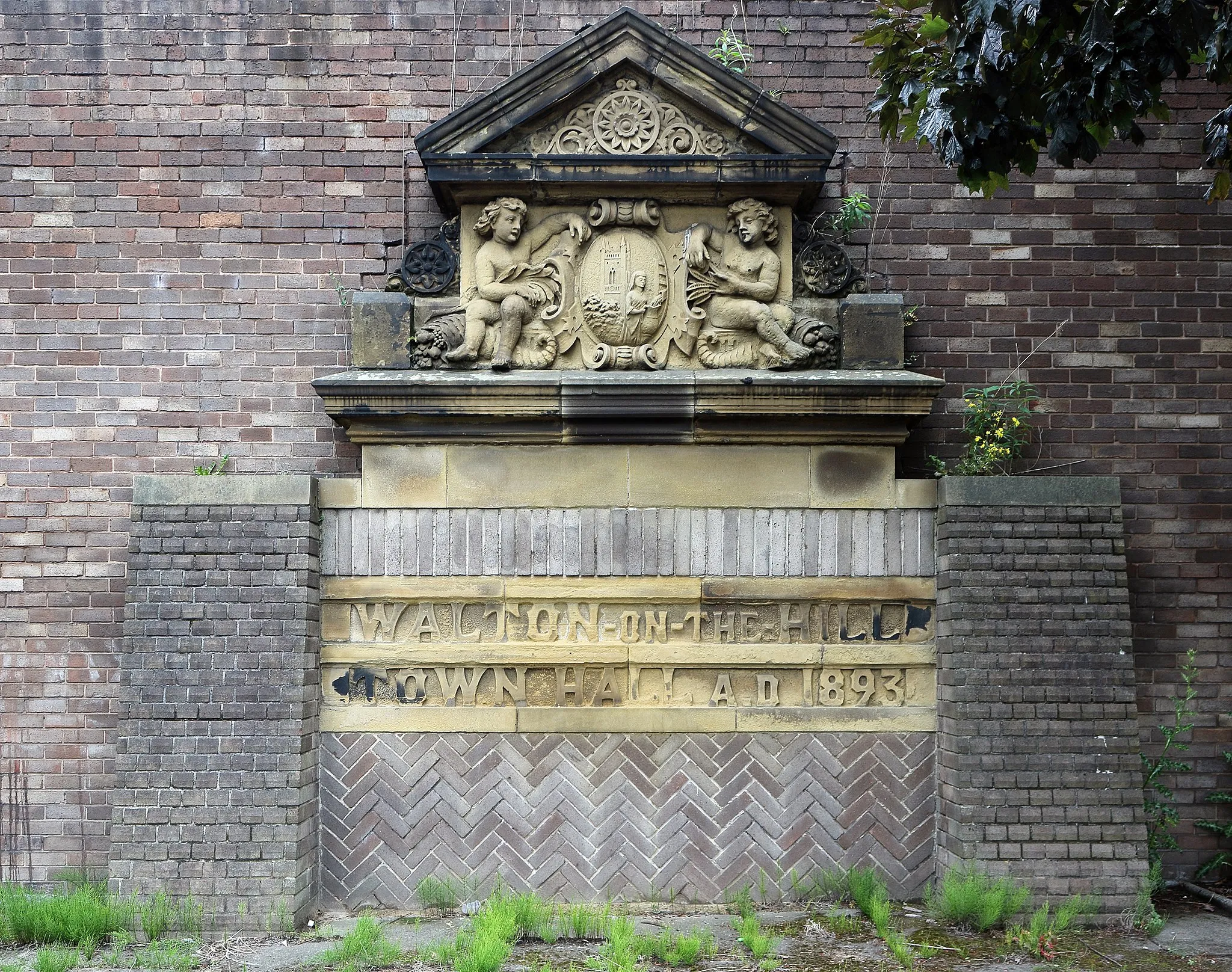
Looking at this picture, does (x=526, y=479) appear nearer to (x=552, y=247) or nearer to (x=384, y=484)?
(x=384, y=484)

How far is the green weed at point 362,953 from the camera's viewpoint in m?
5.91

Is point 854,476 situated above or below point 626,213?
below

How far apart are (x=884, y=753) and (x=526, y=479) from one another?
2.90m

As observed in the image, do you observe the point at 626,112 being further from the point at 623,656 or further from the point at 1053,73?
the point at 623,656

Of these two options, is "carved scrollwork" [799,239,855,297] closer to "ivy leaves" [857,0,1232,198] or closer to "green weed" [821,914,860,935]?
"ivy leaves" [857,0,1232,198]

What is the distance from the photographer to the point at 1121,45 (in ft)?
15.7

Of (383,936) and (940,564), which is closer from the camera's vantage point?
(383,936)

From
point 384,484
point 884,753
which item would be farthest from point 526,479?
point 884,753

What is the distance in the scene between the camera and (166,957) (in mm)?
6012

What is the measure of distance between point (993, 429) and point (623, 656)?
2.92 meters

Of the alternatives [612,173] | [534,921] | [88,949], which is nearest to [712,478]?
[612,173]

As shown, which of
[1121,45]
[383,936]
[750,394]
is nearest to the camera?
[1121,45]

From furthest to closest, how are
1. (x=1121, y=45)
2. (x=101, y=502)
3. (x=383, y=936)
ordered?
(x=101, y=502) → (x=383, y=936) → (x=1121, y=45)

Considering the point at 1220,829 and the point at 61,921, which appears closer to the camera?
the point at 61,921
